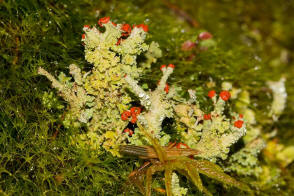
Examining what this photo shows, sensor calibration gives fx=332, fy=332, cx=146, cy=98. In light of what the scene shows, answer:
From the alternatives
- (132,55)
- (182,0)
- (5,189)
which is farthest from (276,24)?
(5,189)

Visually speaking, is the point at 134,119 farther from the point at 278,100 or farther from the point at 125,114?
the point at 278,100

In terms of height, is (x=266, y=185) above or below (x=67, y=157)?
above

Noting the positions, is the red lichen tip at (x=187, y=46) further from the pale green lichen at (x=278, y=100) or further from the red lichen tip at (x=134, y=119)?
the red lichen tip at (x=134, y=119)

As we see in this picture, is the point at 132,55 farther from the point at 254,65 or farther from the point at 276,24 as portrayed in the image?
the point at 276,24

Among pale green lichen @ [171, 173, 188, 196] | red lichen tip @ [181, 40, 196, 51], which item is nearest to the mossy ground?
red lichen tip @ [181, 40, 196, 51]

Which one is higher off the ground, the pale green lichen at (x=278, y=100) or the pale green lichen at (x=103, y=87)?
the pale green lichen at (x=278, y=100)

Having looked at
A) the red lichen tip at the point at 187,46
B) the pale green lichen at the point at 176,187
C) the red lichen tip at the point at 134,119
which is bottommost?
the pale green lichen at the point at 176,187

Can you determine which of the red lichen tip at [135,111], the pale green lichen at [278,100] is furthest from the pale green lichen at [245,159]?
the red lichen tip at [135,111]

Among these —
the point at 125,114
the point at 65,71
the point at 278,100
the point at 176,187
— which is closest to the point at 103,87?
the point at 125,114
